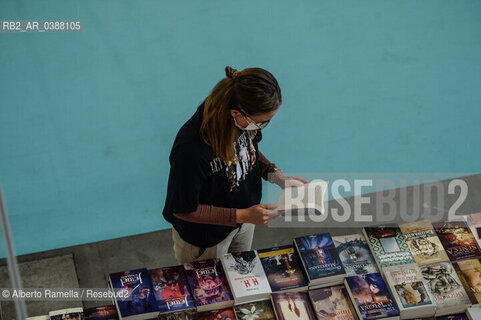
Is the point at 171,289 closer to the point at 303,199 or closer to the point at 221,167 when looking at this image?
the point at 221,167

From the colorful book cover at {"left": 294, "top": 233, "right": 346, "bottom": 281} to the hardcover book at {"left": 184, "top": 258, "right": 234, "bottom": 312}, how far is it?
429 mm

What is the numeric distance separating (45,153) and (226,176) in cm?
270

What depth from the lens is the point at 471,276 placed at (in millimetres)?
2773

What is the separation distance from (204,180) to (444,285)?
136 cm

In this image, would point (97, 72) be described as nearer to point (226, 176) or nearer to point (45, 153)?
point (45, 153)

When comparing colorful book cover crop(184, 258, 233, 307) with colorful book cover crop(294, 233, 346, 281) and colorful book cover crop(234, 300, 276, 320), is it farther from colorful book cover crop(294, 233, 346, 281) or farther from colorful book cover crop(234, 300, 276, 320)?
colorful book cover crop(294, 233, 346, 281)

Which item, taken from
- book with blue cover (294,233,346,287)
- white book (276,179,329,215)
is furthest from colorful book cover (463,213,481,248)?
white book (276,179,329,215)

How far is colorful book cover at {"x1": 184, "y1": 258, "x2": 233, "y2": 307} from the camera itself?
2.59m

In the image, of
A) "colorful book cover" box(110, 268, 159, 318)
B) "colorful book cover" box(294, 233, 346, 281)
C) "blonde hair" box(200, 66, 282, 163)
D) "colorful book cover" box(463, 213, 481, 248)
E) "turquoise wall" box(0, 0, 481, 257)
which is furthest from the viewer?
"turquoise wall" box(0, 0, 481, 257)

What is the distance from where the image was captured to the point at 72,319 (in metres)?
2.50

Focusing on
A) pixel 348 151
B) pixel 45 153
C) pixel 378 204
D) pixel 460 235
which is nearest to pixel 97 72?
pixel 45 153

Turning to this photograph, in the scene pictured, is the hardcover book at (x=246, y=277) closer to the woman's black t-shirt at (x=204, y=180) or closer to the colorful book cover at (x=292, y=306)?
the colorful book cover at (x=292, y=306)

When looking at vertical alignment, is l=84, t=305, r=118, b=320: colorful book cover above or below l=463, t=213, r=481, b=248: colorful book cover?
above

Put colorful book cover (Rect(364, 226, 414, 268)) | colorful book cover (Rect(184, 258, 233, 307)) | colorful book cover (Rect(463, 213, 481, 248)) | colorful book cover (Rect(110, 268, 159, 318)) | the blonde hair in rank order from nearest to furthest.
→ the blonde hair → colorful book cover (Rect(110, 268, 159, 318)) → colorful book cover (Rect(184, 258, 233, 307)) → colorful book cover (Rect(364, 226, 414, 268)) → colorful book cover (Rect(463, 213, 481, 248))
